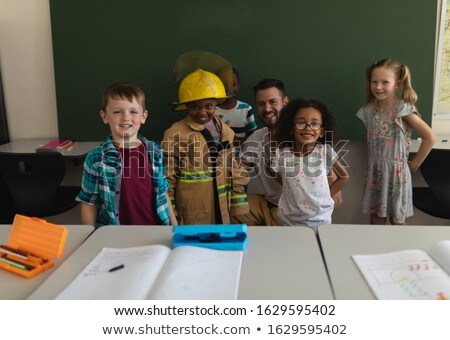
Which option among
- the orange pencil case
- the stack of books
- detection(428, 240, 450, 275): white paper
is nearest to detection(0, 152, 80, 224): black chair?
the stack of books

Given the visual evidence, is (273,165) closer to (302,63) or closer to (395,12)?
(302,63)

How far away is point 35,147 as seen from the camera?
2.98m

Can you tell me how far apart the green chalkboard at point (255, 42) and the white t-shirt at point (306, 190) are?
1129 mm

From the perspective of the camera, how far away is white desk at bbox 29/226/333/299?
1.05 meters

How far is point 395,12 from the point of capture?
9.47 feet

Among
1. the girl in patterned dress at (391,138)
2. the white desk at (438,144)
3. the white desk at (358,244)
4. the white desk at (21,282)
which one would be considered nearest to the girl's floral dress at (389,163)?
the girl in patterned dress at (391,138)

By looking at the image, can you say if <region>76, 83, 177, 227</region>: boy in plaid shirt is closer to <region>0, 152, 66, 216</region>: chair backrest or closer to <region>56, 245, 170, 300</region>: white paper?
<region>56, 245, 170, 300</region>: white paper

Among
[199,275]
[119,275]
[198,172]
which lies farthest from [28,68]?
[199,275]

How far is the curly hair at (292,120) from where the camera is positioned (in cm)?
204

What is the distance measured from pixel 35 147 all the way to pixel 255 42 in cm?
172

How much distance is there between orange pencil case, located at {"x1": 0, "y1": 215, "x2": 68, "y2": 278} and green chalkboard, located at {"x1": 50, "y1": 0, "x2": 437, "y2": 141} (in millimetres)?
1937

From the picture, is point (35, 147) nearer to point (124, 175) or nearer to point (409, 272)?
point (124, 175)

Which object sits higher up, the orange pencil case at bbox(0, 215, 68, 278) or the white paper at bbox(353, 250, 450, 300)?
the orange pencil case at bbox(0, 215, 68, 278)

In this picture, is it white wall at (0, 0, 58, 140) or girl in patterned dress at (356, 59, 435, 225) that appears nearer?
girl in patterned dress at (356, 59, 435, 225)
